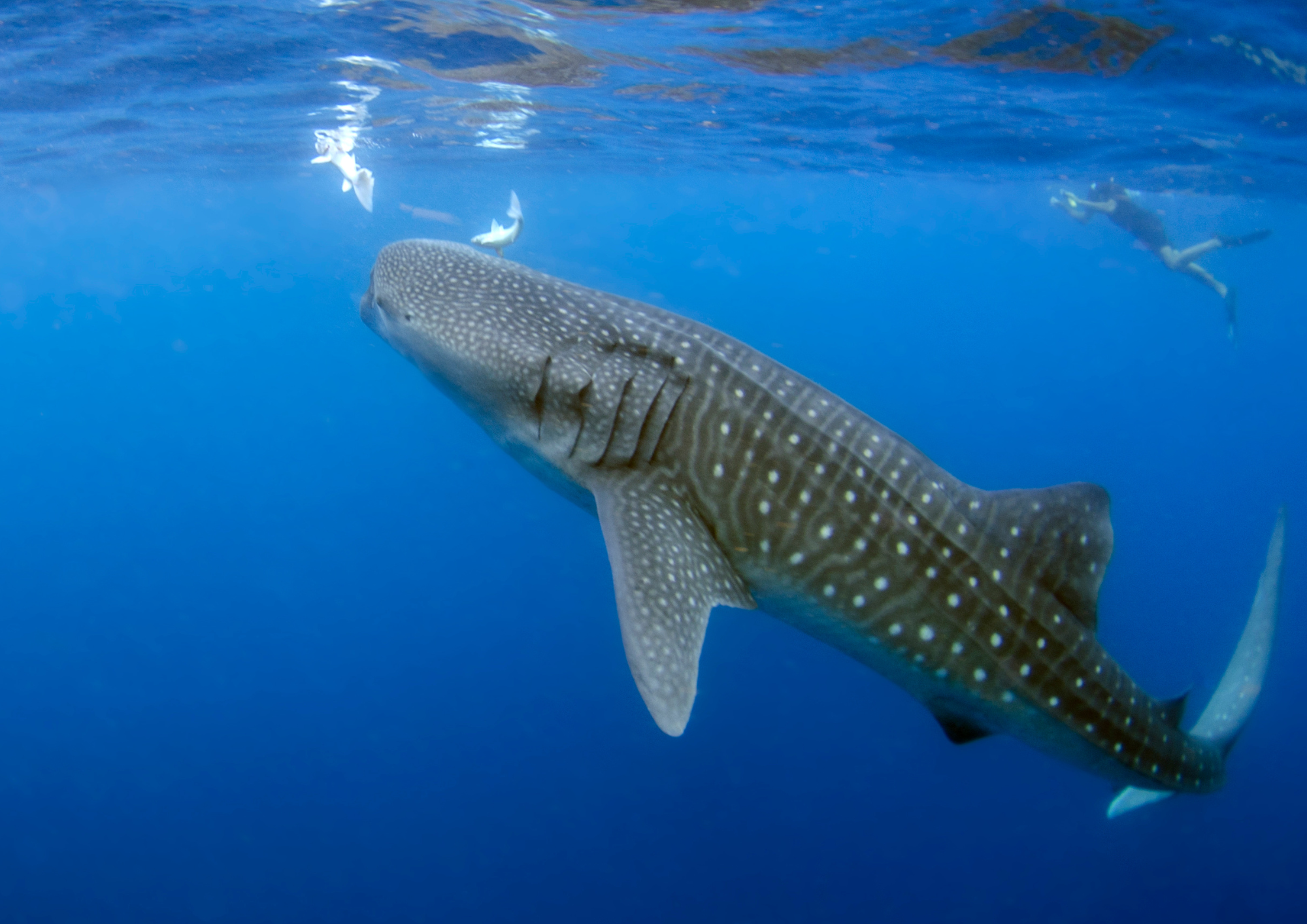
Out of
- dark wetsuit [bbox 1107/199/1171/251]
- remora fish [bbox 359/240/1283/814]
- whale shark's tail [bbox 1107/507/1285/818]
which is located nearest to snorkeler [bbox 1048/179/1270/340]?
dark wetsuit [bbox 1107/199/1171/251]

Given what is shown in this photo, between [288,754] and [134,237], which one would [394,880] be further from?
[134,237]

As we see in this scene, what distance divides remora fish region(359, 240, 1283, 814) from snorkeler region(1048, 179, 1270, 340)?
18305mm

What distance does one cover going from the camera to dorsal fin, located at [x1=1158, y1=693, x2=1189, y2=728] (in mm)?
3896

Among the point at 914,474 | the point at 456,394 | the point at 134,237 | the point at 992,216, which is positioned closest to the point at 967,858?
the point at 914,474

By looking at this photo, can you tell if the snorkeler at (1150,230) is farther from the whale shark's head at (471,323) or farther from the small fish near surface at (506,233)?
the whale shark's head at (471,323)

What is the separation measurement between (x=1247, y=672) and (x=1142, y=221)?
1927cm

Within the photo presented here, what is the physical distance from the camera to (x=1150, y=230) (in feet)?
63.9

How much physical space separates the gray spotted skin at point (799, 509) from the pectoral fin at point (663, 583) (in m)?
0.01

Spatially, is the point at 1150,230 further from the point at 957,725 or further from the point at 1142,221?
the point at 957,725

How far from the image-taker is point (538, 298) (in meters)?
3.79

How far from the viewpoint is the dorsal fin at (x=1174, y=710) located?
3.90 metres

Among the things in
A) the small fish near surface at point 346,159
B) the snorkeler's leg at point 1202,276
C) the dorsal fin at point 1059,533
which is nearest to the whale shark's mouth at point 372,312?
the dorsal fin at point 1059,533

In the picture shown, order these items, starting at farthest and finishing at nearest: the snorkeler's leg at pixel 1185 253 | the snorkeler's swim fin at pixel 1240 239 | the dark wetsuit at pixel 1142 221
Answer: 1. the dark wetsuit at pixel 1142 221
2. the snorkeler's leg at pixel 1185 253
3. the snorkeler's swim fin at pixel 1240 239

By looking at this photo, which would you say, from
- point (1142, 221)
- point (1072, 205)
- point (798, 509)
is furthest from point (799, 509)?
point (1142, 221)
